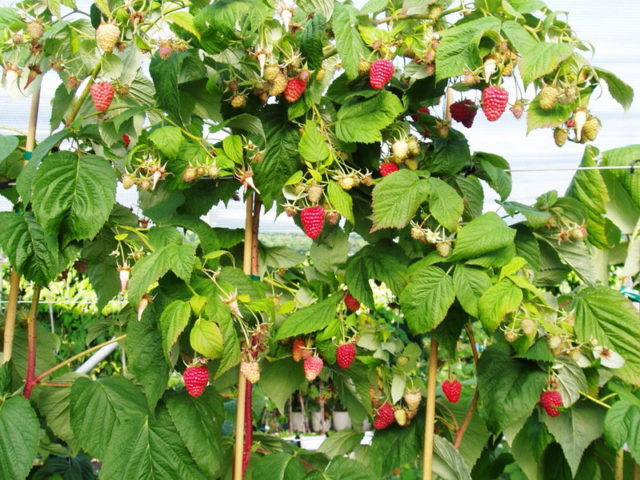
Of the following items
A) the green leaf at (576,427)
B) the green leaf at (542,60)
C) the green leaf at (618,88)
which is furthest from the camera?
the green leaf at (576,427)

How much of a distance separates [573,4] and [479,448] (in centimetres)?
171

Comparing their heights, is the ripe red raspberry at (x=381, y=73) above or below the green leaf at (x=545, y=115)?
above

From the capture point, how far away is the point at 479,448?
1.56 m

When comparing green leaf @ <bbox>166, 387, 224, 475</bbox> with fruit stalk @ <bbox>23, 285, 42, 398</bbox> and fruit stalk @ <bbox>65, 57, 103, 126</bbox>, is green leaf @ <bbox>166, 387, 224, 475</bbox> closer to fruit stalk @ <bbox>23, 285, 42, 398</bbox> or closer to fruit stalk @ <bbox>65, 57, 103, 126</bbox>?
fruit stalk @ <bbox>23, 285, 42, 398</bbox>

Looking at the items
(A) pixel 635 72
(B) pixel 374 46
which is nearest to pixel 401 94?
(B) pixel 374 46

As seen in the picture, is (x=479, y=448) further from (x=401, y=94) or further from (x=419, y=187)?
(x=401, y=94)

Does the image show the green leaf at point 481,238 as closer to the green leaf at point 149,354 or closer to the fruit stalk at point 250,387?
the fruit stalk at point 250,387

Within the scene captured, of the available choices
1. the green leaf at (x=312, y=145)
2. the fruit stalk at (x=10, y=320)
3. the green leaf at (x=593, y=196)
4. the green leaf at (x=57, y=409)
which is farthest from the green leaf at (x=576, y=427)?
the fruit stalk at (x=10, y=320)

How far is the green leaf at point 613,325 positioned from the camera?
1.30m

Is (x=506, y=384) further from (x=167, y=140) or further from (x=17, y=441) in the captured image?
(x=17, y=441)

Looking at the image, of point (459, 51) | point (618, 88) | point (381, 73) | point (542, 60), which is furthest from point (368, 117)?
point (618, 88)

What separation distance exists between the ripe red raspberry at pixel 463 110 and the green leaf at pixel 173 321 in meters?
0.58

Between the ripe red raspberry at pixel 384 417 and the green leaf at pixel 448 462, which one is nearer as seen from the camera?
the green leaf at pixel 448 462

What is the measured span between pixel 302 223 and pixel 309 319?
171mm
